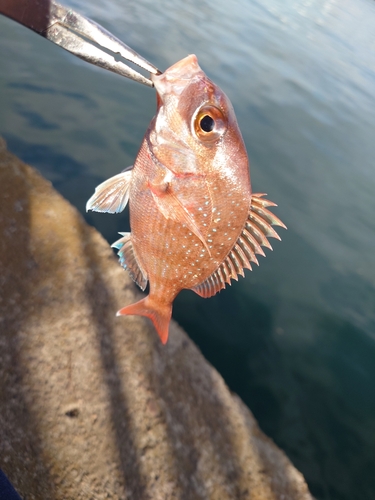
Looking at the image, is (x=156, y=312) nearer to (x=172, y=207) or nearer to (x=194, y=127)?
(x=172, y=207)

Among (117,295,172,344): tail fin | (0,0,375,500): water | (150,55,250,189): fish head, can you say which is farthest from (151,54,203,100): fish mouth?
(0,0,375,500): water

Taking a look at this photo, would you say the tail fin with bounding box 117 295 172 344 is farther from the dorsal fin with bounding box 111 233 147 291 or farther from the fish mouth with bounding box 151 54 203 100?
the fish mouth with bounding box 151 54 203 100

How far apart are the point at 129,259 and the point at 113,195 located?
360mm

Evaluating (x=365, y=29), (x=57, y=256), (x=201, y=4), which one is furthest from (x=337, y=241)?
(x=365, y=29)

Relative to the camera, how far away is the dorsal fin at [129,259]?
6.47 feet

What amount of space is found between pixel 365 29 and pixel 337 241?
2046 centimetres

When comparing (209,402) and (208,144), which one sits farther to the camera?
(209,402)

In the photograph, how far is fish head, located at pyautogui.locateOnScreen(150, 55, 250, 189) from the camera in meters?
1.55

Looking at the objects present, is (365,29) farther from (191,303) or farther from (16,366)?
(16,366)

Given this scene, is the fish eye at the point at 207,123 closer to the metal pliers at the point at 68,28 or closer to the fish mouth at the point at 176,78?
the fish mouth at the point at 176,78

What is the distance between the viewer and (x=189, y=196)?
1644 mm

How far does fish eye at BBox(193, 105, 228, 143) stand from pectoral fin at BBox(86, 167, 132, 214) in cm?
43

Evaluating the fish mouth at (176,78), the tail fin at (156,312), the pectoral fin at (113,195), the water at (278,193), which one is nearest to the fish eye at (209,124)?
the fish mouth at (176,78)

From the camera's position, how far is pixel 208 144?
1590mm
